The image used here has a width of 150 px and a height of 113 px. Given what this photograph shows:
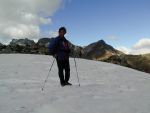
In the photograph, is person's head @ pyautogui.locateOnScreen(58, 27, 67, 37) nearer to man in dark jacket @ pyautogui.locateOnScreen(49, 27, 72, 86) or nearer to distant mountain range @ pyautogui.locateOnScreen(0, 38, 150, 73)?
man in dark jacket @ pyautogui.locateOnScreen(49, 27, 72, 86)

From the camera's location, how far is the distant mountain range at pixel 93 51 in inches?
1637

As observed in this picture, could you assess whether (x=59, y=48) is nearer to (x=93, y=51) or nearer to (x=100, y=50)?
(x=93, y=51)

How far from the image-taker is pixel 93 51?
77062 mm

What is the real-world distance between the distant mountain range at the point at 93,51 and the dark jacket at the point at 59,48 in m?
0.25

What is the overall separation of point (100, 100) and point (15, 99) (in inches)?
95.2

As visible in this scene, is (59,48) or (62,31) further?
(59,48)

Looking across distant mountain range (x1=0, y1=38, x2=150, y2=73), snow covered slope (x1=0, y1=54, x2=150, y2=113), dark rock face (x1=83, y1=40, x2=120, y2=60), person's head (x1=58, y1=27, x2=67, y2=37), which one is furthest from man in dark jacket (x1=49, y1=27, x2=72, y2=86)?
dark rock face (x1=83, y1=40, x2=120, y2=60)

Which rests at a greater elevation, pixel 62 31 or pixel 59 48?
pixel 62 31

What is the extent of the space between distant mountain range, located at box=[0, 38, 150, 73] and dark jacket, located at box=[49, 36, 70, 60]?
248mm

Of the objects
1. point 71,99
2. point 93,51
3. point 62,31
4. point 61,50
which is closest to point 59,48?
point 61,50

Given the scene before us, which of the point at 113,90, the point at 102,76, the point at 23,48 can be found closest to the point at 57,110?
the point at 113,90

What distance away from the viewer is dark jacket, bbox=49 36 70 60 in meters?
12.9

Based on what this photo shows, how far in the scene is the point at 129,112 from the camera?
8531 mm

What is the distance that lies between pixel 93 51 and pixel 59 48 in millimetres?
64266
